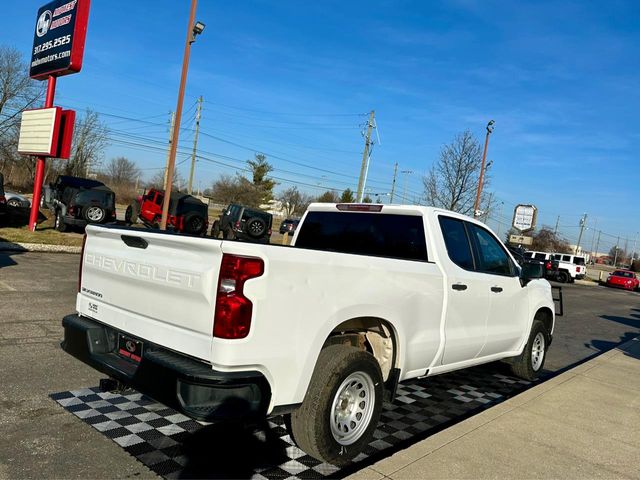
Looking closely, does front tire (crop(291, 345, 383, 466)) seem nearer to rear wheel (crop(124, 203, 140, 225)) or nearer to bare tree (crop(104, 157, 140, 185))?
rear wheel (crop(124, 203, 140, 225))

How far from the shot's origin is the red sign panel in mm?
14984

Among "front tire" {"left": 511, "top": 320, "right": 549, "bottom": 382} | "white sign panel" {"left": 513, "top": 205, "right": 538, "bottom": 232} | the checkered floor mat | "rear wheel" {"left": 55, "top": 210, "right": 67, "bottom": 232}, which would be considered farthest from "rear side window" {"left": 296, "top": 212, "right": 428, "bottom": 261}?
"white sign panel" {"left": 513, "top": 205, "right": 538, "bottom": 232}

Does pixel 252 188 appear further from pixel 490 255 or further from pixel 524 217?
pixel 490 255

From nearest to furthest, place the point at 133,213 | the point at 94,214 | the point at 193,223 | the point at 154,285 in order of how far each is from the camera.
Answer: the point at 154,285 → the point at 94,214 → the point at 133,213 → the point at 193,223

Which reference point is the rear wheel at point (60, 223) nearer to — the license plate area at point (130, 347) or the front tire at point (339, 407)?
the license plate area at point (130, 347)

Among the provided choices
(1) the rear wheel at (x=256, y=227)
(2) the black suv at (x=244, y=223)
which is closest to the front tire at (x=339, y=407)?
(2) the black suv at (x=244, y=223)

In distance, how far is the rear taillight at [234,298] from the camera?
274cm

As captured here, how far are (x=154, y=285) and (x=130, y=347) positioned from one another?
0.51 meters

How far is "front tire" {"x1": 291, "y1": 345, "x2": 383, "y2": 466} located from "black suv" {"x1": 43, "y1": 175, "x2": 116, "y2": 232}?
16.4 m

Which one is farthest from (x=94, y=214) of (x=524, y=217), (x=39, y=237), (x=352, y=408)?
(x=524, y=217)

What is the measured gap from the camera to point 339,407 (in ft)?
11.4

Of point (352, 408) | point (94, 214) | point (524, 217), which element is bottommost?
point (352, 408)

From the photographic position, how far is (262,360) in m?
2.85

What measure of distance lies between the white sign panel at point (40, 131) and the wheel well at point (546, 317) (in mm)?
15092
